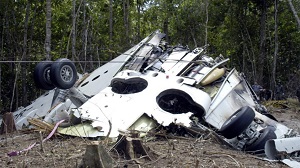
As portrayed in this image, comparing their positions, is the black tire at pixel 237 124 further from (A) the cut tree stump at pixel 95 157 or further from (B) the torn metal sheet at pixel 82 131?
(A) the cut tree stump at pixel 95 157

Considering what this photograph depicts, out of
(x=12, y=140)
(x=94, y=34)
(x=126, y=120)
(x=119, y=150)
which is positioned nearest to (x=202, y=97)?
(x=126, y=120)

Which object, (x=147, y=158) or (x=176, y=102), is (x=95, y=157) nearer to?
(x=147, y=158)

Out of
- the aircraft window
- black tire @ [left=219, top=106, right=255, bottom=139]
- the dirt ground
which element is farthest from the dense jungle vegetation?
black tire @ [left=219, top=106, right=255, bottom=139]

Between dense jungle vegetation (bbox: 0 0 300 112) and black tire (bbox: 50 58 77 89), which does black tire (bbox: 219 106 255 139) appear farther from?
dense jungle vegetation (bbox: 0 0 300 112)

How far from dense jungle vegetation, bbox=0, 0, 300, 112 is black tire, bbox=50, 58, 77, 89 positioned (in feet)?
29.1

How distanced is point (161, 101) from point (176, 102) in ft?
0.96

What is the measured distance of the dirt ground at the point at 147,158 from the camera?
16.9ft

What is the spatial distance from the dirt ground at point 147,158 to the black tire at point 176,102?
968 millimetres

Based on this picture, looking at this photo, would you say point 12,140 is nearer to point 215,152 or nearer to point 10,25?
point 215,152

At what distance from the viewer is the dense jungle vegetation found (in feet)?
59.3

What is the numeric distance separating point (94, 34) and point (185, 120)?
1591 cm

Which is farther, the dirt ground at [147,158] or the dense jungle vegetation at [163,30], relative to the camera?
the dense jungle vegetation at [163,30]

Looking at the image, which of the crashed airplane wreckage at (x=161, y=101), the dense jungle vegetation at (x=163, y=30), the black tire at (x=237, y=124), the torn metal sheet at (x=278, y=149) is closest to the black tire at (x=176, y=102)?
the crashed airplane wreckage at (x=161, y=101)

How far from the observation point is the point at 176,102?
26.3ft
